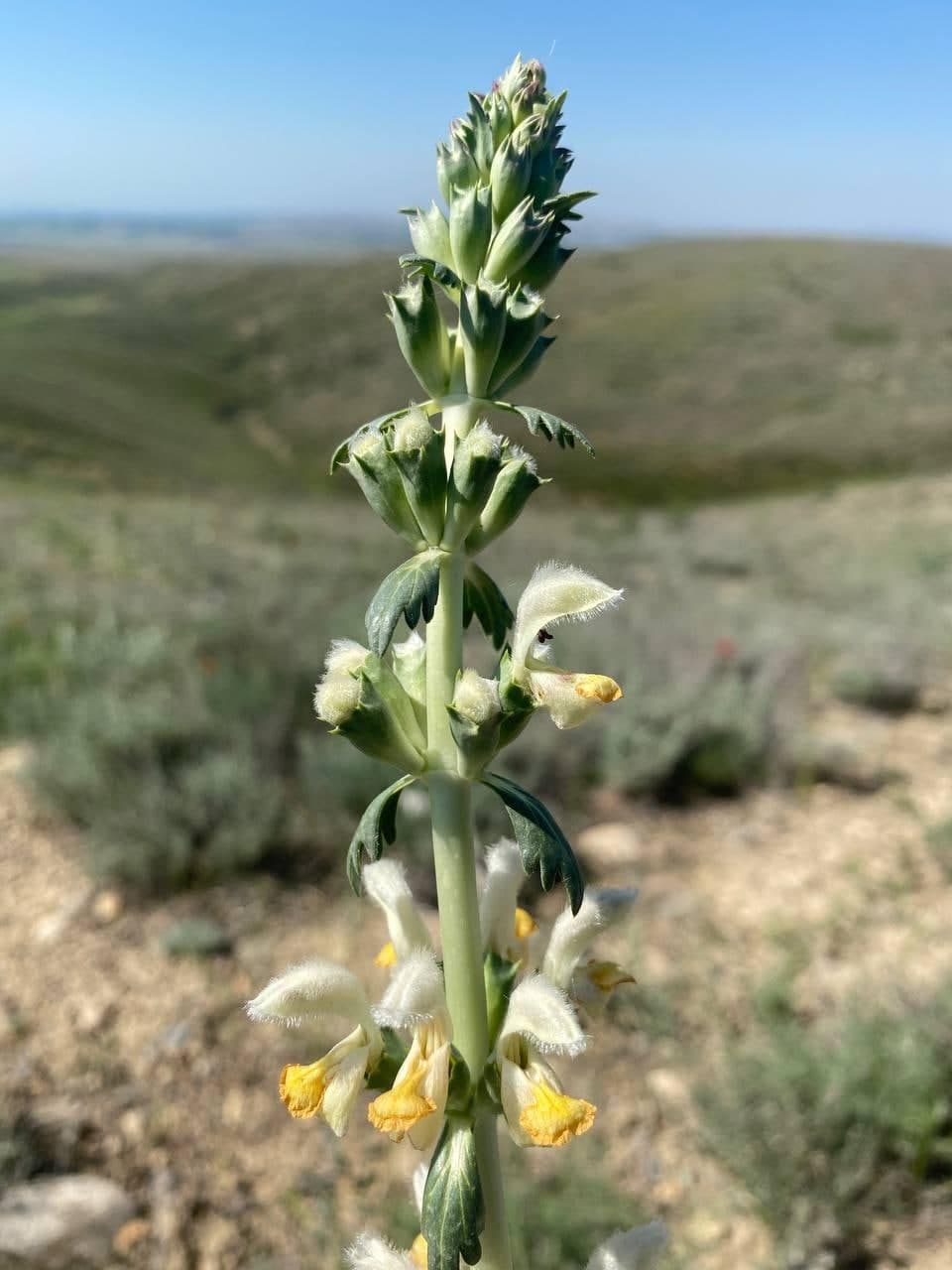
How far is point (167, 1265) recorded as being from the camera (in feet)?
8.02

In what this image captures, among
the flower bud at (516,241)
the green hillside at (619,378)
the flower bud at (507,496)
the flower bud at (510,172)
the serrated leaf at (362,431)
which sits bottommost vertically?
the green hillside at (619,378)

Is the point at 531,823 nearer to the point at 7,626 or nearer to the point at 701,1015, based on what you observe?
the point at 701,1015

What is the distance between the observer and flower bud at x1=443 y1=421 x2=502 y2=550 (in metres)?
1.18

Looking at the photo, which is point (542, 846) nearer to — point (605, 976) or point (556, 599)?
point (556, 599)

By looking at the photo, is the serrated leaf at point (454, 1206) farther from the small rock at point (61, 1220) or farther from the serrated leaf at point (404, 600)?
the small rock at point (61, 1220)

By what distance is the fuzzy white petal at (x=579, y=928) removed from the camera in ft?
4.94

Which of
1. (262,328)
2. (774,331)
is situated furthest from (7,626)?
(262,328)

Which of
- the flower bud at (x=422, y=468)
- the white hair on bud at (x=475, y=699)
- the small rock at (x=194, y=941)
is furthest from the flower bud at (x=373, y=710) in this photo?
the small rock at (x=194, y=941)

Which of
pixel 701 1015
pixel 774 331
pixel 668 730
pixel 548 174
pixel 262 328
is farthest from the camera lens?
pixel 262 328

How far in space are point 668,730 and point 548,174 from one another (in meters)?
4.20

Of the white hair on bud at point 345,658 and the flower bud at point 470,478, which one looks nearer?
the flower bud at point 470,478

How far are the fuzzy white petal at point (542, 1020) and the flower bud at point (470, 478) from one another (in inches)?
25.8

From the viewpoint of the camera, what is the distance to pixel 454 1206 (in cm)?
116

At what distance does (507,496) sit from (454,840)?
489mm
